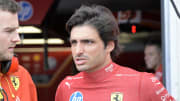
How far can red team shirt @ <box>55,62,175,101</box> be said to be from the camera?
207 cm

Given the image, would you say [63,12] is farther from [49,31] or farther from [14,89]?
[14,89]

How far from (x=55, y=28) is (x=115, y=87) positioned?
4.11 metres

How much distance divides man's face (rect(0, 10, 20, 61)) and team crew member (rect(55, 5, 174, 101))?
39 cm

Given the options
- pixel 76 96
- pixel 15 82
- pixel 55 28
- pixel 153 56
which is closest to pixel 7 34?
pixel 15 82

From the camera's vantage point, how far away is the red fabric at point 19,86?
2.14 m

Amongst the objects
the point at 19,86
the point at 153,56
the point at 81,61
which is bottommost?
the point at 153,56

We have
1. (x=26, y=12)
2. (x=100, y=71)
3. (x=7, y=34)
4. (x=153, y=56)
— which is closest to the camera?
(x=7, y=34)

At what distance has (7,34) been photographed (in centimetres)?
205

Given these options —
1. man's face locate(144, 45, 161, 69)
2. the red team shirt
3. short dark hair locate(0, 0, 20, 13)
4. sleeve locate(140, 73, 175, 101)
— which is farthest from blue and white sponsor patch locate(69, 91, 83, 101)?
man's face locate(144, 45, 161, 69)

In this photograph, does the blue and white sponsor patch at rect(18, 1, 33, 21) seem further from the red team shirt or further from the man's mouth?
the man's mouth

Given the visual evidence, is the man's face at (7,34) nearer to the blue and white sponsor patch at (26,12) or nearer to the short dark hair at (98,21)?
the short dark hair at (98,21)

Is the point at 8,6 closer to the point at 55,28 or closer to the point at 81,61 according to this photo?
the point at 81,61

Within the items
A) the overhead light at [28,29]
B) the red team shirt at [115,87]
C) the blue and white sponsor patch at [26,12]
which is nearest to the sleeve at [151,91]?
the red team shirt at [115,87]

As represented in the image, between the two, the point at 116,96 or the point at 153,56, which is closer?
the point at 116,96
